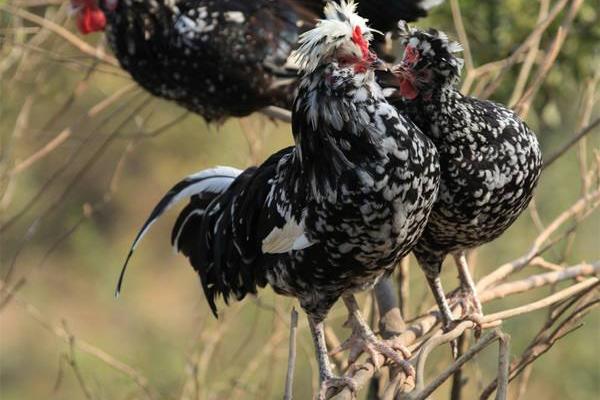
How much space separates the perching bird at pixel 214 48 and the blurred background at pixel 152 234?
20cm

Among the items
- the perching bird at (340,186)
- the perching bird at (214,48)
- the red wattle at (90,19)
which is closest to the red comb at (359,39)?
the perching bird at (340,186)

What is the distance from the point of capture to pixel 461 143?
2.19 metres

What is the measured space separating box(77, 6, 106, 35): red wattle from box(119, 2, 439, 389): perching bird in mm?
1519

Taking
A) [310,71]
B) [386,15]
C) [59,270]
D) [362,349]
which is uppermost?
[310,71]

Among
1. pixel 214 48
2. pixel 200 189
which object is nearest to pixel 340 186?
pixel 200 189

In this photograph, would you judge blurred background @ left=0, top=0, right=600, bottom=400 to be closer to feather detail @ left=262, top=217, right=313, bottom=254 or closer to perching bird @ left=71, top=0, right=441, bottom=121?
perching bird @ left=71, top=0, right=441, bottom=121

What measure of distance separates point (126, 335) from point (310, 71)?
6.87 m

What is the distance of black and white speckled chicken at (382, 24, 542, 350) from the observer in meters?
2.19

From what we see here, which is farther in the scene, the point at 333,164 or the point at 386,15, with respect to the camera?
the point at 386,15

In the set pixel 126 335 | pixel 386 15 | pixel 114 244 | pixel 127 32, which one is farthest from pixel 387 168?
pixel 114 244

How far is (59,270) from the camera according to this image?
9430 mm

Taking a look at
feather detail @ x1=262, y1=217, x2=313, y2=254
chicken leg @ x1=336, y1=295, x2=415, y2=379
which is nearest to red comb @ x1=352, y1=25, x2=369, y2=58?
feather detail @ x1=262, y1=217, x2=313, y2=254

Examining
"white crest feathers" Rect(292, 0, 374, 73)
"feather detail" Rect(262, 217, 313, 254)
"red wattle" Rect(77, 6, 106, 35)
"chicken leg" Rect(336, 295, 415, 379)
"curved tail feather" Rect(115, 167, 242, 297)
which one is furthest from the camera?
"red wattle" Rect(77, 6, 106, 35)

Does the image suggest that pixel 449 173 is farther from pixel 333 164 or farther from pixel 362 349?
pixel 362 349
